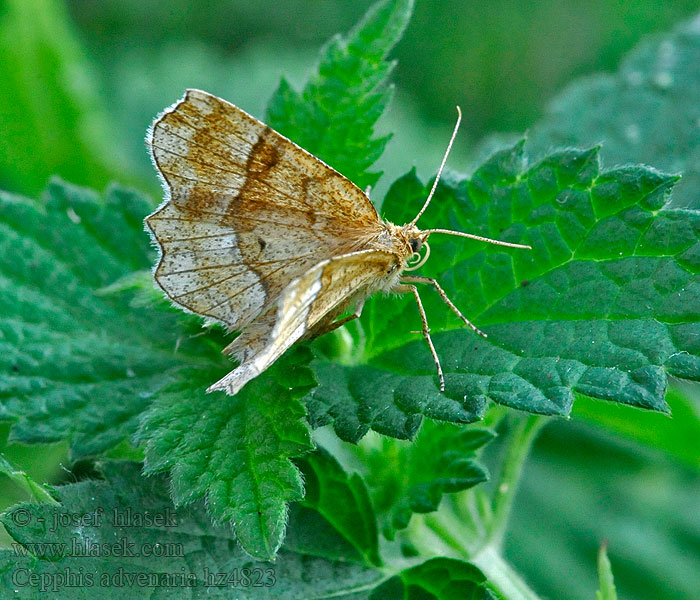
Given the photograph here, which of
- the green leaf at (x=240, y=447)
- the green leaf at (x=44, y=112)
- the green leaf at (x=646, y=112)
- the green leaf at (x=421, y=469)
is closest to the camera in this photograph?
the green leaf at (x=240, y=447)

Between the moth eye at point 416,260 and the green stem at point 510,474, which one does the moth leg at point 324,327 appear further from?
the green stem at point 510,474

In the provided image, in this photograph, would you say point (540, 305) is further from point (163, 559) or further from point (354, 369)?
point (163, 559)

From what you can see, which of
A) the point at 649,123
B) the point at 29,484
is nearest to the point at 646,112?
the point at 649,123

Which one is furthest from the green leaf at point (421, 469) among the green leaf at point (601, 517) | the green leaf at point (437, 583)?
the green leaf at point (601, 517)

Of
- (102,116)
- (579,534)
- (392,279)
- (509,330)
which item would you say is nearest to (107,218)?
(392,279)

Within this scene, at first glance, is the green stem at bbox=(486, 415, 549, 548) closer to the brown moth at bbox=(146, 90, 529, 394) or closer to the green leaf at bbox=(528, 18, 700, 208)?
the brown moth at bbox=(146, 90, 529, 394)

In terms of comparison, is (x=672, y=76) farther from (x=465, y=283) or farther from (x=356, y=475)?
(x=356, y=475)
